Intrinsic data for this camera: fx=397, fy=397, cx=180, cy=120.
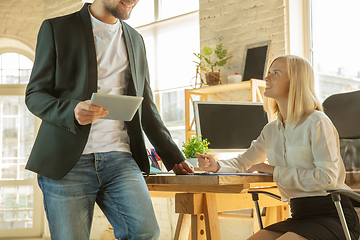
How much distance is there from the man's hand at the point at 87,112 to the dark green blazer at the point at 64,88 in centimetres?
3

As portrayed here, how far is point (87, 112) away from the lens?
1.15m

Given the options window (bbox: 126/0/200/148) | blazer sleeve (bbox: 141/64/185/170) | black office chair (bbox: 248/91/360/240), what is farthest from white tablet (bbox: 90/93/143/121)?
window (bbox: 126/0/200/148)

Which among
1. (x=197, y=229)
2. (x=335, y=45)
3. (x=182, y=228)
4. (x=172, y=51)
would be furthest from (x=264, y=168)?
(x=172, y=51)

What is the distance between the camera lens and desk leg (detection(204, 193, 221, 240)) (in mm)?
1694

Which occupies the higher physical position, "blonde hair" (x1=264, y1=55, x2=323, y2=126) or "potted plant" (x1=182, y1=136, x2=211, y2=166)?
"blonde hair" (x1=264, y1=55, x2=323, y2=126)

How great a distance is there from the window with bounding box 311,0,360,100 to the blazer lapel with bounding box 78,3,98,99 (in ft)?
8.65

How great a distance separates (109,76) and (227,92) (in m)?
2.64

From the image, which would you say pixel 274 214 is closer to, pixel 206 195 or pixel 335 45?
pixel 206 195

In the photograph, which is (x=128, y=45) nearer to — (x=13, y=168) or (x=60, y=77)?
(x=60, y=77)

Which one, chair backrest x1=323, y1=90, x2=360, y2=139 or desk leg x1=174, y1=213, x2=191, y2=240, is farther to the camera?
desk leg x1=174, y1=213, x2=191, y2=240

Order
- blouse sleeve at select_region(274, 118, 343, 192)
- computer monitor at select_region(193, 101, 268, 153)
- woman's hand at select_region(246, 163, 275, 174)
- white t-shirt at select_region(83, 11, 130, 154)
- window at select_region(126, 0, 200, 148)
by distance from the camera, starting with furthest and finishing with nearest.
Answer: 1. window at select_region(126, 0, 200, 148)
2. computer monitor at select_region(193, 101, 268, 153)
3. woman's hand at select_region(246, 163, 275, 174)
4. blouse sleeve at select_region(274, 118, 343, 192)
5. white t-shirt at select_region(83, 11, 130, 154)

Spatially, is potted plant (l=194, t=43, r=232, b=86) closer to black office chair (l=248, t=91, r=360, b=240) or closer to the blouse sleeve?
black office chair (l=248, t=91, r=360, b=240)

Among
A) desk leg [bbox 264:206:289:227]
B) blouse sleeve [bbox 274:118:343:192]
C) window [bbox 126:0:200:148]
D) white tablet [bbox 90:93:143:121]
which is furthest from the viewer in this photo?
window [bbox 126:0:200:148]

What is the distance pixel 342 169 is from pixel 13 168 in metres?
4.79
